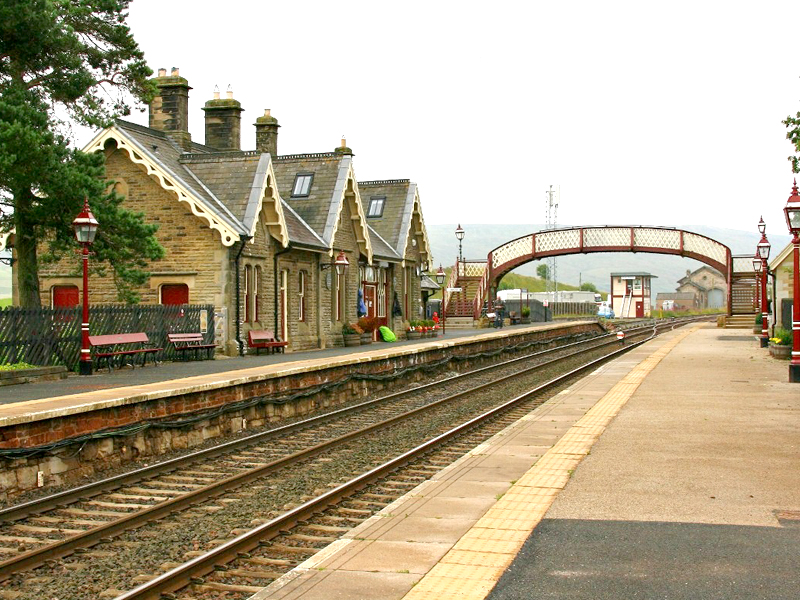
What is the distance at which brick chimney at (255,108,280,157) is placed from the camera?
38.7 meters

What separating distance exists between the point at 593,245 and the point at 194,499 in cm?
5834

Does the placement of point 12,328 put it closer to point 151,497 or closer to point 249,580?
point 151,497

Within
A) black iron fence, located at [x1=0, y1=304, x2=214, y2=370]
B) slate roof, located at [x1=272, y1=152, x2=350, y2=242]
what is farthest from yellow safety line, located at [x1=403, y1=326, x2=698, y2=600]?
slate roof, located at [x1=272, y1=152, x2=350, y2=242]

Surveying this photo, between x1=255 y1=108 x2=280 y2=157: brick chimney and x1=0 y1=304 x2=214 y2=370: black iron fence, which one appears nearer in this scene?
x1=0 y1=304 x2=214 y2=370: black iron fence

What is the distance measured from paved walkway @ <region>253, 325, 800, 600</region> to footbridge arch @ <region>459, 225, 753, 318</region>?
167 ft

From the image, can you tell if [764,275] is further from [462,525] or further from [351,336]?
[462,525]

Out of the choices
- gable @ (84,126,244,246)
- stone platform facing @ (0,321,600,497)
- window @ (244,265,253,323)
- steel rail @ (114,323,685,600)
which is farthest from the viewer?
window @ (244,265,253,323)

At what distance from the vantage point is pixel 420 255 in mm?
47438

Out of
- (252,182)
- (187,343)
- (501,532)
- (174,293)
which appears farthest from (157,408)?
(252,182)

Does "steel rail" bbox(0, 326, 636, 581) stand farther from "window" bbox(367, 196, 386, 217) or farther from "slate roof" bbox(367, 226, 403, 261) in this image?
"window" bbox(367, 196, 386, 217)

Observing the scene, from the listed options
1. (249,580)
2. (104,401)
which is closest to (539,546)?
(249,580)

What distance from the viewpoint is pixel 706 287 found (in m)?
167

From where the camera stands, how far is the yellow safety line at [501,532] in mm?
6328

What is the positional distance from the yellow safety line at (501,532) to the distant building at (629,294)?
90255 millimetres
